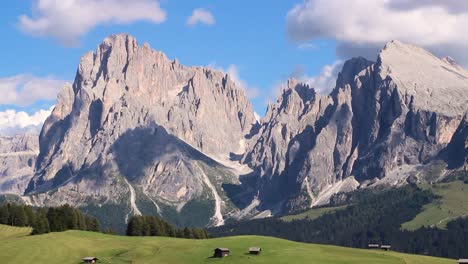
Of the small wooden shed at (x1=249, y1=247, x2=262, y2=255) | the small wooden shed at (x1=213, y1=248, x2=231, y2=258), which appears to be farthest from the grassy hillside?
the small wooden shed at (x1=213, y1=248, x2=231, y2=258)

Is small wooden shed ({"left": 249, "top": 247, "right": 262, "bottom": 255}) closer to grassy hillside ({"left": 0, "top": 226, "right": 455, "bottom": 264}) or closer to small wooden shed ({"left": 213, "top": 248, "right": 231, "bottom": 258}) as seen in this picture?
grassy hillside ({"left": 0, "top": 226, "right": 455, "bottom": 264})

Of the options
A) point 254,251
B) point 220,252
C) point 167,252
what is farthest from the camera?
point 167,252

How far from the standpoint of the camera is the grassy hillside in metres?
164

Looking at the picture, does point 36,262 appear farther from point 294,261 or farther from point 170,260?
point 294,261

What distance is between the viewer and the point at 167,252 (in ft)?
584

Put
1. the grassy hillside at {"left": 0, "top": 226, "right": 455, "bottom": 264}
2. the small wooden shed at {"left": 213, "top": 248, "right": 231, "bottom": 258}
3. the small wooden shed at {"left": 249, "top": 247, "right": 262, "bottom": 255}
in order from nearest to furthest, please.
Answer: the grassy hillside at {"left": 0, "top": 226, "right": 455, "bottom": 264}, the small wooden shed at {"left": 213, "top": 248, "right": 231, "bottom": 258}, the small wooden shed at {"left": 249, "top": 247, "right": 262, "bottom": 255}

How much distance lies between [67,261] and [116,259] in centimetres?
1065

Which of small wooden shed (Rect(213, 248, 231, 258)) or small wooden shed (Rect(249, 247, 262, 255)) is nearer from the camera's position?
small wooden shed (Rect(213, 248, 231, 258))

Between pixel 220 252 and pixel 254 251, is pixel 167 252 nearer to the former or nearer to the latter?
pixel 220 252

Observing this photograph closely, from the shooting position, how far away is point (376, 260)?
164 m

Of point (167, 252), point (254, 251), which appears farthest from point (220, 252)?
point (167, 252)

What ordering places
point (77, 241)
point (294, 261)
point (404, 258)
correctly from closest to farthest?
point (294, 261) → point (404, 258) → point (77, 241)

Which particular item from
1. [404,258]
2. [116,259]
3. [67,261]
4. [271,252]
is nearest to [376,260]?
[404,258]

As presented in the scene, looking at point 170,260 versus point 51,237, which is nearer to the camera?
point 170,260
